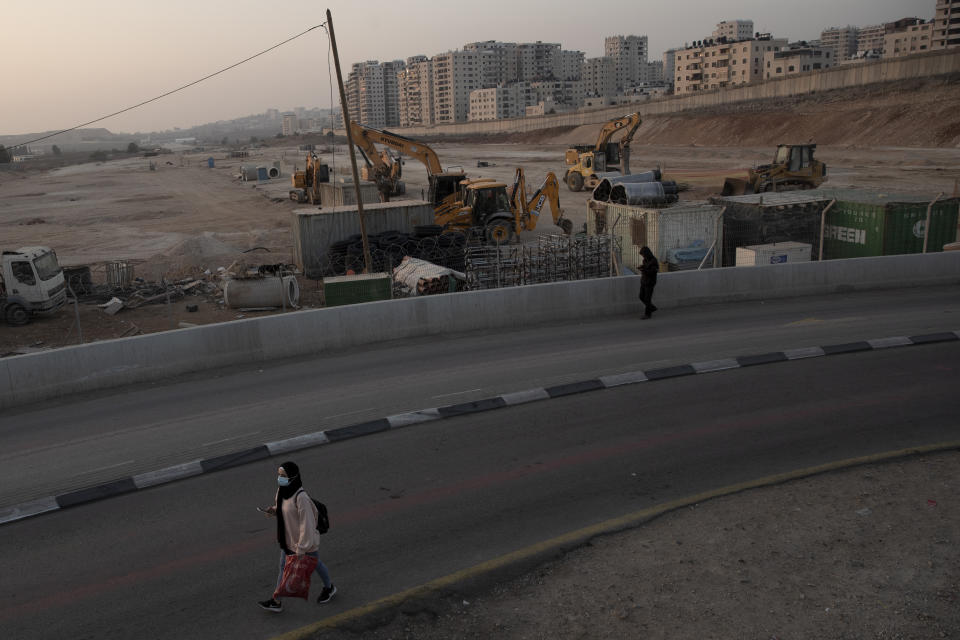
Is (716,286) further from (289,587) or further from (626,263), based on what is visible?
(289,587)

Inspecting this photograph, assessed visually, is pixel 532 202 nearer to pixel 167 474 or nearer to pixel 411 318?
pixel 411 318

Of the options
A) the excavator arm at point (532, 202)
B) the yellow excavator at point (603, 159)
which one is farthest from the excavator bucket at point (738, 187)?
the excavator arm at point (532, 202)

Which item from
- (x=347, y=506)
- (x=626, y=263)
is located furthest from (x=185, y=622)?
(x=626, y=263)

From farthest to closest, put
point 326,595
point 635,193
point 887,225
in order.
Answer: point 635,193
point 887,225
point 326,595

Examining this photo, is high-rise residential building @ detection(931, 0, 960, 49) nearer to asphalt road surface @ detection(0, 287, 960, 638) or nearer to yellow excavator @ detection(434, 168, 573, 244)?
yellow excavator @ detection(434, 168, 573, 244)

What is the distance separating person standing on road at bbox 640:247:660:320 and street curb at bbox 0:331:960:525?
343 cm

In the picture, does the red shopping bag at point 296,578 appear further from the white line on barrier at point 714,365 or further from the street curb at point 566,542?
the white line on barrier at point 714,365

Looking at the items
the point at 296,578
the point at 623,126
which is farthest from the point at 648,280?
the point at 623,126

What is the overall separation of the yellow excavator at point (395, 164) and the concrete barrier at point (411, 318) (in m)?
11.2

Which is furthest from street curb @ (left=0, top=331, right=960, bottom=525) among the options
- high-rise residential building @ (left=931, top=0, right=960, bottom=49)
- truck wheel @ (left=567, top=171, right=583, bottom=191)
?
high-rise residential building @ (left=931, top=0, right=960, bottom=49)

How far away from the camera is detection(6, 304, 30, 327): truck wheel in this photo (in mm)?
21344

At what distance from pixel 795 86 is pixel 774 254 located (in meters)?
82.2

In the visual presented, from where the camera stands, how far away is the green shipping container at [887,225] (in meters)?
20.9

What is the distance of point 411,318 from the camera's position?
1566 centimetres
